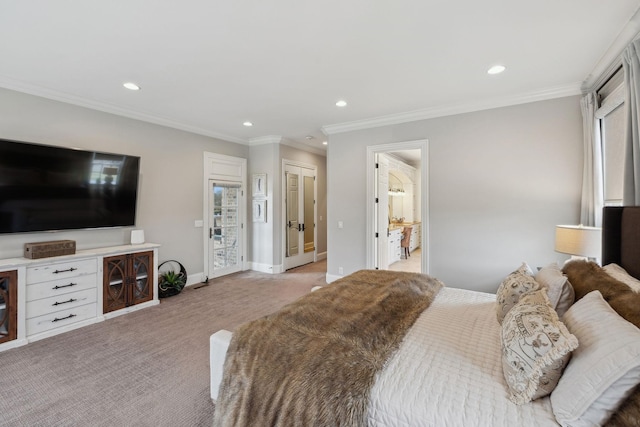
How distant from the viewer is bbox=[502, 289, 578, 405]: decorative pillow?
1109 millimetres

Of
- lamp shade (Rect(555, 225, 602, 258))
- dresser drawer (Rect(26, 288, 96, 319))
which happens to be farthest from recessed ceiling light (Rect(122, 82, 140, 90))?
lamp shade (Rect(555, 225, 602, 258))

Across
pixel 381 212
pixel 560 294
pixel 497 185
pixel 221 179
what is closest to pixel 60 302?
pixel 221 179

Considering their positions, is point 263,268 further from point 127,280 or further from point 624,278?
point 624,278

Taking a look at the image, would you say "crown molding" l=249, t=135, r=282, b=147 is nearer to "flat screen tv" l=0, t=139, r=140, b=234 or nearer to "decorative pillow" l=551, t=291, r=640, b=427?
"flat screen tv" l=0, t=139, r=140, b=234

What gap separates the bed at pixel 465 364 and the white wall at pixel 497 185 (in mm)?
1563

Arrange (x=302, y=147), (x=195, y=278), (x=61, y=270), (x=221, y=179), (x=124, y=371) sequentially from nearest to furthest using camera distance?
(x=124, y=371), (x=61, y=270), (x=195, y=278), (x=221, y=179), (x=302, y=147)

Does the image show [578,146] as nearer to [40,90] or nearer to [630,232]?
[630,232]

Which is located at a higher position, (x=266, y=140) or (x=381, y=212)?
(x=266, y=140)

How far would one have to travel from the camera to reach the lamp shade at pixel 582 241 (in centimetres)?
233

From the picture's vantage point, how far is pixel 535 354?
45.3 inches

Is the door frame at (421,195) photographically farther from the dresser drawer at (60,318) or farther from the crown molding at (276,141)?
the dresser drawer at (60,318)

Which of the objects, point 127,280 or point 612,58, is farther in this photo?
point 127,280

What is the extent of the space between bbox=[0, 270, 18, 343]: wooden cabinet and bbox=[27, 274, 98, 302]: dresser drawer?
4.7 inches

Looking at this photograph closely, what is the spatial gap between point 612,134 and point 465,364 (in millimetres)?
2976
